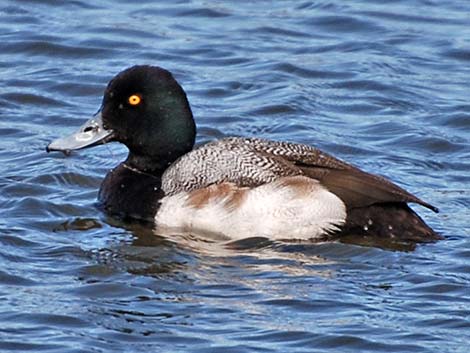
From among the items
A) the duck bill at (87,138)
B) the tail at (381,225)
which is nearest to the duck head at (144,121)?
the duck bill at (87,138)

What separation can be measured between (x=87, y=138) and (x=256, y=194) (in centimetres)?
151

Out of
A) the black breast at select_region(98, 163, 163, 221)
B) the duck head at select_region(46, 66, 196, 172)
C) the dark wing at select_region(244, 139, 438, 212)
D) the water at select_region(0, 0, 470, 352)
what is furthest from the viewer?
the duck head at select_region(46, 66, 196, 172)

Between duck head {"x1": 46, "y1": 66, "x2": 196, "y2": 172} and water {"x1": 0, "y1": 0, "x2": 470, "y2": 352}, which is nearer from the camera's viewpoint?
water {"x1": 0, "y1": 0, "x2": 470, "y2": 352}

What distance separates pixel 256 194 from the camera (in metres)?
10.3

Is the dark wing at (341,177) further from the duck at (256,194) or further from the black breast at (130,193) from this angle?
the black breast at (130,193)

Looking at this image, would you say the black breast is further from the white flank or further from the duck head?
the white flank

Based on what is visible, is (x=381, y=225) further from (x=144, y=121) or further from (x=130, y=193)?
(x=144, y=121)

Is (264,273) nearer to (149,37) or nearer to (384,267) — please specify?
(384,267)

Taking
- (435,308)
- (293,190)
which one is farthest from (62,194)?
(435,308)

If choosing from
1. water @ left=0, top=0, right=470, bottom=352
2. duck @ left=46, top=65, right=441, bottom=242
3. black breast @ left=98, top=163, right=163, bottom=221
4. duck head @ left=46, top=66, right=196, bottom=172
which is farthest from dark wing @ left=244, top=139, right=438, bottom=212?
black breast @ left=98, top=163, right=163, bottom=221

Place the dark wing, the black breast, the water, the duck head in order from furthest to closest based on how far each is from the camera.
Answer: the duck head → the black breast → the dark wing → the water

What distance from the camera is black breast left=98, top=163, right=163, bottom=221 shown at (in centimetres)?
1077

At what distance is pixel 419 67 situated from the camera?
1496 cm

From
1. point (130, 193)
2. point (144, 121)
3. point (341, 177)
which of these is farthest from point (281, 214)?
point (144, 121)
